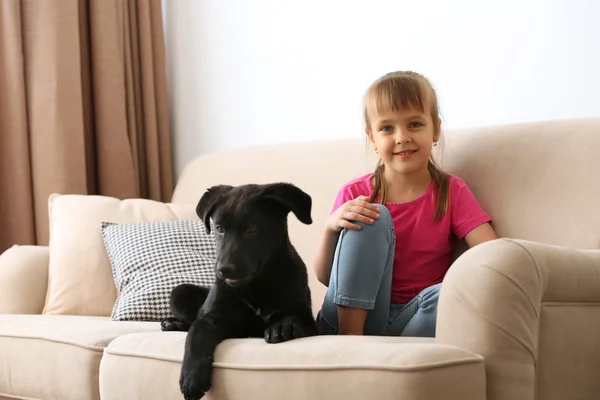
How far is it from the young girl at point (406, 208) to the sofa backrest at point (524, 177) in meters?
0.08

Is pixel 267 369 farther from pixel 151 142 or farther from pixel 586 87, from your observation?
pixel 151 142

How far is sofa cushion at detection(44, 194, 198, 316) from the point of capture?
2.56 metres

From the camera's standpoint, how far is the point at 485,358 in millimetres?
1379

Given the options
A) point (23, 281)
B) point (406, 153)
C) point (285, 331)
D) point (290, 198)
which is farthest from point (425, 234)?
point (23, 281)

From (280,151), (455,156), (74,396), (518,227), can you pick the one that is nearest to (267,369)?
(74,396)

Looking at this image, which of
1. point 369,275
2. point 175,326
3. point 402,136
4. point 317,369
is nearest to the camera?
point 317,369

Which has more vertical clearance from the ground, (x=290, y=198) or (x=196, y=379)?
(x=290, y=198)

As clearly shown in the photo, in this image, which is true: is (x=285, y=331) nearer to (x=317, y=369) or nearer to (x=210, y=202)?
(x=317, y=369)

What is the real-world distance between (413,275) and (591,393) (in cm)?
57

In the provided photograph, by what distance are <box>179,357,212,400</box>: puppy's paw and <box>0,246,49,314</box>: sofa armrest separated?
4.12 ft

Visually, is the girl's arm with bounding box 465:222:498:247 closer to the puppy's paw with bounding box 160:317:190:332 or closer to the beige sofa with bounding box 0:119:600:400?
the beige sofa with bounding box 0:119:600:400

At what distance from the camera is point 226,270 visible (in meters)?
1.56

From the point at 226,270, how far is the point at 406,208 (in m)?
0.67

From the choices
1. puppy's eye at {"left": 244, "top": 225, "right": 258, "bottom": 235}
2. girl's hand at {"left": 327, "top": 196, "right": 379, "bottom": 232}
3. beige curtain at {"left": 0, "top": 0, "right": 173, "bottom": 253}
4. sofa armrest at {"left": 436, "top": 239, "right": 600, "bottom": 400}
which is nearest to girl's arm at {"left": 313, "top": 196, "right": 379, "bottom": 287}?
girl's hand at {"left": 327, "top": 196, "right": 379, "bottom": 232}
